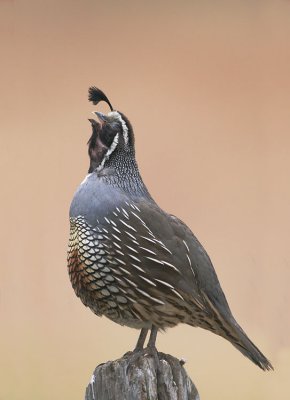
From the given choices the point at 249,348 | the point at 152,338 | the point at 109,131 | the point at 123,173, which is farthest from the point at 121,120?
the point at 249,348

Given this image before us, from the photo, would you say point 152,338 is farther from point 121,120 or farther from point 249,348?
point 121,120

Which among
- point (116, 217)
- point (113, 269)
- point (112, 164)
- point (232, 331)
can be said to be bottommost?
point (232, 331)

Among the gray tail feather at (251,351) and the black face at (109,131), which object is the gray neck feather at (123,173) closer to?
the black face at (109,131)

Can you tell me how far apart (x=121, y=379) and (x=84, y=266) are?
44cm

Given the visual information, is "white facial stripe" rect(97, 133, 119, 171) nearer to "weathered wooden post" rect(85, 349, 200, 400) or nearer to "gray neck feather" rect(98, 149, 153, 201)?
"gray neck feather" rect(98, 149, 153, 201)

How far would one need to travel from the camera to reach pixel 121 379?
2365mm

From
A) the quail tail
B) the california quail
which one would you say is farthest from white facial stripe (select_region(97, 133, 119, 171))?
the quail tail

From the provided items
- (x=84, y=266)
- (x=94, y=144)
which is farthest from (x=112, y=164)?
(x=84, y=266)

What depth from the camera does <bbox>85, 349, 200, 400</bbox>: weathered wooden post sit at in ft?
7.66

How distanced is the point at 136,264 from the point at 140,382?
1.47ft

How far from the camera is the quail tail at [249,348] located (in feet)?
8.70

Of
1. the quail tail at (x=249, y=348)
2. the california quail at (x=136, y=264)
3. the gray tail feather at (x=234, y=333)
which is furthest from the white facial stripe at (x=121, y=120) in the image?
the quail tail at (x=249, y=348)

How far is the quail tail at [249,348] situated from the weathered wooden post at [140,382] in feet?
1.02

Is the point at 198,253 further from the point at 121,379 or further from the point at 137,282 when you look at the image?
the point at 121,379
